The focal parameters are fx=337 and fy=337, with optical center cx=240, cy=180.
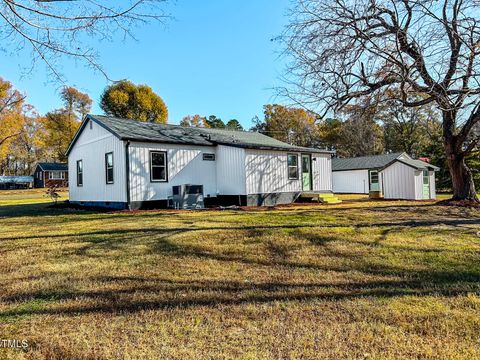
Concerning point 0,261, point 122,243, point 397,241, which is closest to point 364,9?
point 397,241

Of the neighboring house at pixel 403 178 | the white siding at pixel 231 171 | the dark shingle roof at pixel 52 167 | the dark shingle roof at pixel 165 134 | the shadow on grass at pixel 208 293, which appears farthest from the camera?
the dark shingle roof at pixel 52 167

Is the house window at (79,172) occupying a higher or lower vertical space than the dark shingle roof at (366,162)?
lower

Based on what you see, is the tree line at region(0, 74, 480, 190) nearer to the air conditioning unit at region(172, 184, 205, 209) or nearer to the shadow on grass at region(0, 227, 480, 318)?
the air conditioning unit at region(172, 184, 205, 209)

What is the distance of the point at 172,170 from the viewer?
46.2 ft

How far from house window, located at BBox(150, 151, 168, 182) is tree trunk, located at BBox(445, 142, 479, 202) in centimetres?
1190

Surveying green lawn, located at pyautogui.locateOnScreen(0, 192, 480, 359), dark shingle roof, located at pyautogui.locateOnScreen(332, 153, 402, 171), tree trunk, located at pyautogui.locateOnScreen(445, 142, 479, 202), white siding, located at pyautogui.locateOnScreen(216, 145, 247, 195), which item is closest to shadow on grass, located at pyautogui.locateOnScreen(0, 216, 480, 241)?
green lawn, located at pyautogui.locateOnScreen(0, 192, 480, 359)

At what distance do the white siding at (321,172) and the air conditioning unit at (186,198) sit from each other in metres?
6.73

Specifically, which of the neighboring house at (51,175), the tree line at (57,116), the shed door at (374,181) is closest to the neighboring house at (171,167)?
the shed door at (374,181)

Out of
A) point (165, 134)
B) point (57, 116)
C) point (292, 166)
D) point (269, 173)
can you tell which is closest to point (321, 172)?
point (292, 166)

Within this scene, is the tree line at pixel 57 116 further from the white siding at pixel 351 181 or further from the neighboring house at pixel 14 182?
the white siding at pixel 351 181

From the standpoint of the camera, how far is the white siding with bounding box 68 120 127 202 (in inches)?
527

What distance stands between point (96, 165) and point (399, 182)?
1670 centimetres

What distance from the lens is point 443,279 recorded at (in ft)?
14.2

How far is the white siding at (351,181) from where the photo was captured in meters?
26.3
